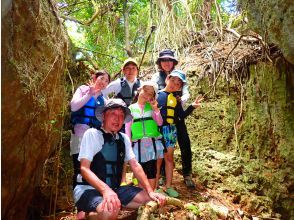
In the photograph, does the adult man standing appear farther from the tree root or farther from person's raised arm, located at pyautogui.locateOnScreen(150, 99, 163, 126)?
person's raised arm, located at pyautogui.locateOnScreen(150, 99, 163, 126)

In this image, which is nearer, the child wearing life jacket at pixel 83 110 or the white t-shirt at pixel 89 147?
the white t-shirt at pixel 89 147

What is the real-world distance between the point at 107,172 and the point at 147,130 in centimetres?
113

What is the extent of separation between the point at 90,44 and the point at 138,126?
14.7 feet

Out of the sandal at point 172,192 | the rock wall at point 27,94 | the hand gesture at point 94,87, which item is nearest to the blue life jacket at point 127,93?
the hand gesture at point 94,87

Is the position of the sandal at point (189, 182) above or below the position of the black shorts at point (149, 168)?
below

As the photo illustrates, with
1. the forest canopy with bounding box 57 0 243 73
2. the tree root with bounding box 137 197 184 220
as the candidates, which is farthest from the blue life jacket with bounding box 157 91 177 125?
the forest canopy with bounding box 57 0 243 73

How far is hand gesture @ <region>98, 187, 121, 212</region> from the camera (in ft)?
10.9

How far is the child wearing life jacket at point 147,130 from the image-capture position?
15.3 feet

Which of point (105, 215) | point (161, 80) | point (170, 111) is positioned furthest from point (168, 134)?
point (105, 215)

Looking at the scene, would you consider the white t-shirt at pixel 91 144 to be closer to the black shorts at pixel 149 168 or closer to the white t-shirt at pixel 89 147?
the white t-shirt at pixel 89 147

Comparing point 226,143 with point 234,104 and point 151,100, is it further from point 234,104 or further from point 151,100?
point 151,100

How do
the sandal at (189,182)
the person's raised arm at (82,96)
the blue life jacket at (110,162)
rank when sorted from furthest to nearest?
the sandal at (189,182) → the person's raised arm at (82,96) → the blue life jacket at (110,162)

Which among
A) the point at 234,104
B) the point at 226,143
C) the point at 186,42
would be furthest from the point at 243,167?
the point at 186,42

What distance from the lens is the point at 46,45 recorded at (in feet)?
14.3
